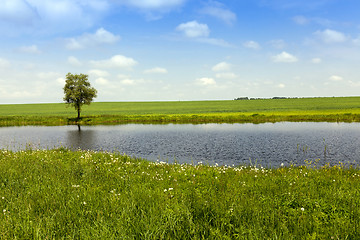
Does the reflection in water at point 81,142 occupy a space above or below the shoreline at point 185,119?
below

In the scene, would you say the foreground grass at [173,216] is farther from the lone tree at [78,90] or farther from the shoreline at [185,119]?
the lone tree at [78,90]

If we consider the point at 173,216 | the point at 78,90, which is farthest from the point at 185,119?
the point at 173,216

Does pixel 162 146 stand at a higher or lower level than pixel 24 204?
lower

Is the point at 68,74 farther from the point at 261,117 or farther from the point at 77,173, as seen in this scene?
the point at 77,173

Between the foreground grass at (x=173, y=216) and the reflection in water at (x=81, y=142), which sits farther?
the reflection in water at (x=81, y=142)

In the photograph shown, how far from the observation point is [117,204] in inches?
235

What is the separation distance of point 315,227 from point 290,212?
93cm

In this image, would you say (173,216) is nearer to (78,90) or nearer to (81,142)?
(81,142)

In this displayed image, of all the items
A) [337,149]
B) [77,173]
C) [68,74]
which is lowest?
[337,149]

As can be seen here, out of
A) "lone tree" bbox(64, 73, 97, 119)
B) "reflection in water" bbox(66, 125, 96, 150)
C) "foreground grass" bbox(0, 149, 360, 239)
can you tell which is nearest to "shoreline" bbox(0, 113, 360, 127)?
"lone tree" bbox(64, 73, 97, 119)

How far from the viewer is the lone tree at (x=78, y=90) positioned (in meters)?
61.6

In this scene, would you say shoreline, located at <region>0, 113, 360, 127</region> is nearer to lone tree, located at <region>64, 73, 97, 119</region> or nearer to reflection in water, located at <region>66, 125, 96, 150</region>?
lone tree, located at <region>64, 73, 97, 119</region>

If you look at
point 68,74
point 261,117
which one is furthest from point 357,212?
point 68,74

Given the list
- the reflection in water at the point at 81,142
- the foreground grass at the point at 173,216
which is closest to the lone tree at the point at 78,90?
the reflection in water at the point at 81,142
